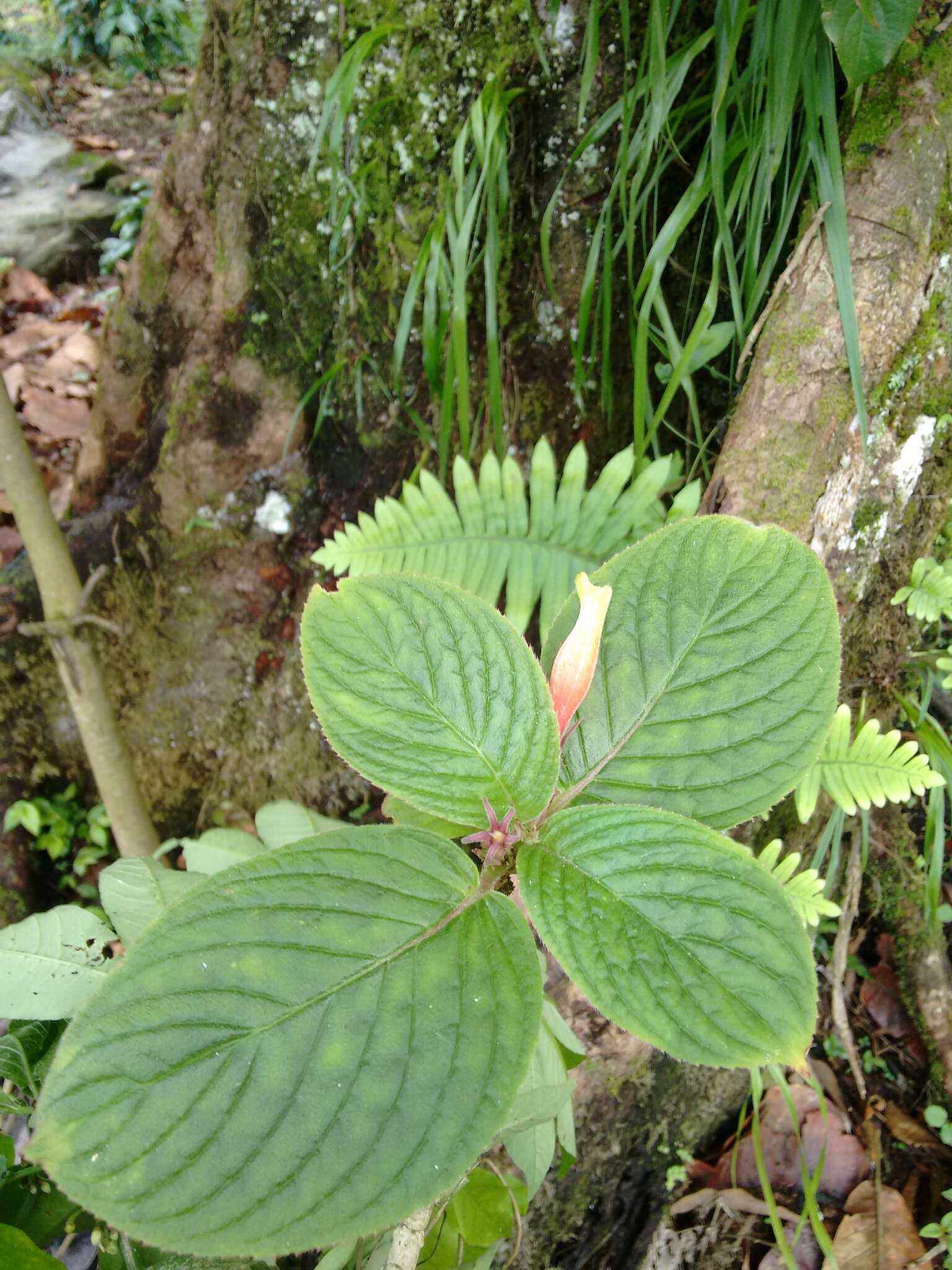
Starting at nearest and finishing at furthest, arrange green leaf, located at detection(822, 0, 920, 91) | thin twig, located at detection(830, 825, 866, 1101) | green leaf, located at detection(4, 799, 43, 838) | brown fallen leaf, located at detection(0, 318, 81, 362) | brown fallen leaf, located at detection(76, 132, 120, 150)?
green leaf, located at detection(822, 0, 920, 91)
thin twig, located at detection(830, 825, 866, 1101)
green leaf, located at detection(4, 799, 43, 838)
brown fallen leaf, located at detection(0, 318, 81, 362)
brown fallen leaf, located at detection(76, 132, 120, 150)

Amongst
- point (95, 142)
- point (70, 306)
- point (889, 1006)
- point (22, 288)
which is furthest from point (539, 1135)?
point (95, 142)

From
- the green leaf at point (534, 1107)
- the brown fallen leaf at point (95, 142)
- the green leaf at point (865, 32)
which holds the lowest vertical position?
the green leaf at point (534, 1107)

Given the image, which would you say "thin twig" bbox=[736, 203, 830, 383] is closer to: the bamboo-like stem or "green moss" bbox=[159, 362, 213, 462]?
"green moss" bbox=[159, 362, 213, 462]

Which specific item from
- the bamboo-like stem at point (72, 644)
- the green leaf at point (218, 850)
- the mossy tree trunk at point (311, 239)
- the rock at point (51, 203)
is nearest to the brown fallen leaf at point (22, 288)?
the rock at point (51, 203)

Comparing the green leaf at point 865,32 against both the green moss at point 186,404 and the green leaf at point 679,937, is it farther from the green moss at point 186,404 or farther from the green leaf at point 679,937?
the green moss at point 186,404

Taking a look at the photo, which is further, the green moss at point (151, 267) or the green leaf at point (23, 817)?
the green leaf at point (23, 817)

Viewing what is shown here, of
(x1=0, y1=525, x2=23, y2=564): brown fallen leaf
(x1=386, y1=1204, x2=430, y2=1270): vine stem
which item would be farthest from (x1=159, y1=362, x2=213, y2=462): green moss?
(x1=386, y1=1204, x2=430, y2=1270): vine stem
